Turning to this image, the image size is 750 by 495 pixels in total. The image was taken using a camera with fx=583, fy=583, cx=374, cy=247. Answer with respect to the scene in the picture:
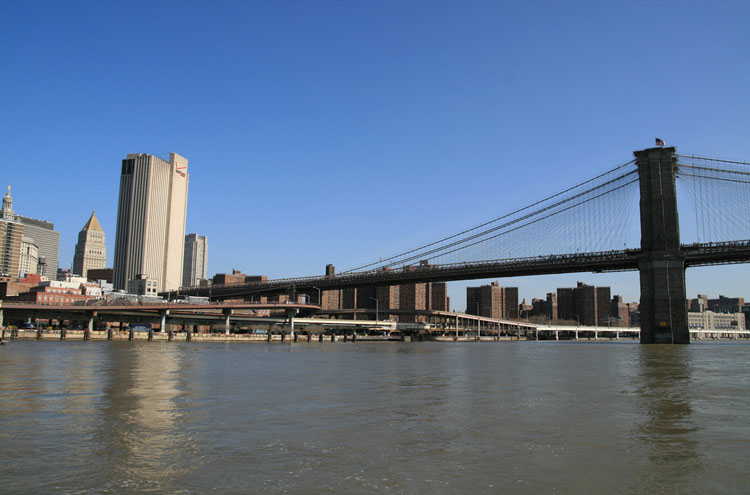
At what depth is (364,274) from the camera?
381 ft

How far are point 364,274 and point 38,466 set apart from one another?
349 ft

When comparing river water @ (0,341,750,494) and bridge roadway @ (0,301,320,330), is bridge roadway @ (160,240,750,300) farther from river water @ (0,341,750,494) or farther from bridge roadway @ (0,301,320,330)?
river water @ (0,341,750,494)

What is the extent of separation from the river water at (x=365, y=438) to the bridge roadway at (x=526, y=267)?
5598 centimetres

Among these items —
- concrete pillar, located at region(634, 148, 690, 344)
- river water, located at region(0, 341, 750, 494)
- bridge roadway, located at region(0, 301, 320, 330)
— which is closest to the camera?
river water, located at region(0, 341, 750, 494)

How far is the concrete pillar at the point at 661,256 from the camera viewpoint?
235 ft

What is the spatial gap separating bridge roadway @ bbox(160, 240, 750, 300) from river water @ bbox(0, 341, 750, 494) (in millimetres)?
55982

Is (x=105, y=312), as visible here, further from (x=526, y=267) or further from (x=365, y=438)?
(x=365, y=438)

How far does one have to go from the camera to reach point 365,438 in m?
12.8

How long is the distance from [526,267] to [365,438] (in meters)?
75.6

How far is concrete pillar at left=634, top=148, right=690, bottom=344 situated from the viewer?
71.6 metres

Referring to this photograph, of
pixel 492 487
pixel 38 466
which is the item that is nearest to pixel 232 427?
pixel 38 466

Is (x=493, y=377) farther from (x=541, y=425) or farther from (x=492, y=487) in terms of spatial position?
(x=492, y=487)

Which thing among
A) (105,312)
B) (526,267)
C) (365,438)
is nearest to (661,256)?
(526,267)

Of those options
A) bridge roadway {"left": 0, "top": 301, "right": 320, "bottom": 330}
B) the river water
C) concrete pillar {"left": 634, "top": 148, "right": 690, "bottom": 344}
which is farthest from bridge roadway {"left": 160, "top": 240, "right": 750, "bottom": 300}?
the river water
